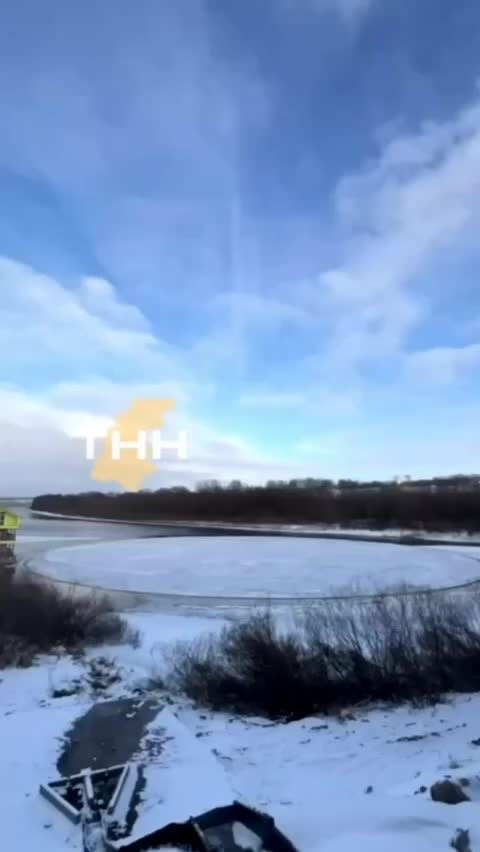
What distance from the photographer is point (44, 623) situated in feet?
42.7

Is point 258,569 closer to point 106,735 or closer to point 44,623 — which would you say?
point 44,623

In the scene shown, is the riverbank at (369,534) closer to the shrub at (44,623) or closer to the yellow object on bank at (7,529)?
the yellow object on bank at (7,529)

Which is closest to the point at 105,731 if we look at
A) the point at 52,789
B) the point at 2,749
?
the point at 2,749

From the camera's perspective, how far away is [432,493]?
79062 millimetres

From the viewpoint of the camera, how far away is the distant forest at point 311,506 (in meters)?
71.1

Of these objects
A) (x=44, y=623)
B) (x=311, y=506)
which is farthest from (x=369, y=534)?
(x=44, y=623)

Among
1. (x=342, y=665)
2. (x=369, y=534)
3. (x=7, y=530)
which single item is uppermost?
(x=7, y=530)

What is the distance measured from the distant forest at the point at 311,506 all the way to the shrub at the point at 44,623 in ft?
182

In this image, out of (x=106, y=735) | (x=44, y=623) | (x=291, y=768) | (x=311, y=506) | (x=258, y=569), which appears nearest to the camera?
(x=291, y=768)

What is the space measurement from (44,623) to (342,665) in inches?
244

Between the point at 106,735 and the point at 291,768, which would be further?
the point at 106,735

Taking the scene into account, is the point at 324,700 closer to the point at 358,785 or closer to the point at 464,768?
the point at 358,785

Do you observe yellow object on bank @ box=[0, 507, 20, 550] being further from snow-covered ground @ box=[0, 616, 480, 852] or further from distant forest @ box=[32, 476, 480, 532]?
distant forest @ box=[32, 476, 480, 532]

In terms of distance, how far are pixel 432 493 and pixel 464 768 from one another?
76.2 metres
